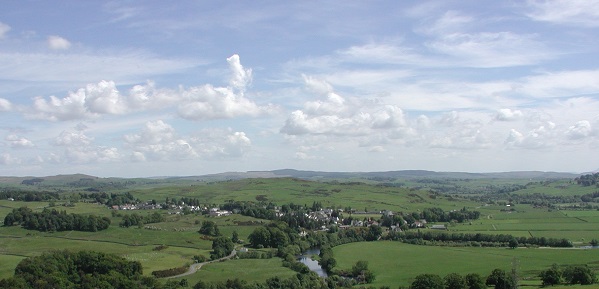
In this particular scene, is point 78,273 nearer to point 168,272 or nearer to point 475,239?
point 168,272

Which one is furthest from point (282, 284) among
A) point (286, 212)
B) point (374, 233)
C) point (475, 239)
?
point (286, 212)

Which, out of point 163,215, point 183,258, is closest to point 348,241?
point 183,258

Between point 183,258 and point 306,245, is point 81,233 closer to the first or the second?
point 183,258

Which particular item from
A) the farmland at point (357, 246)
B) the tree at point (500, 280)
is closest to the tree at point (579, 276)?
the farmland at point (357, 246)

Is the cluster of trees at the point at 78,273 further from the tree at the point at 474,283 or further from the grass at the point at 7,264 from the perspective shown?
the tree at the point at 474,283

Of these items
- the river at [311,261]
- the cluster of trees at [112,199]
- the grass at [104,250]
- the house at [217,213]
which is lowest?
the river at [311,261]

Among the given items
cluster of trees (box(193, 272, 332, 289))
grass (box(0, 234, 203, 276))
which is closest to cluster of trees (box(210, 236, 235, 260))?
grass (box(0, 234, 203, 276))
